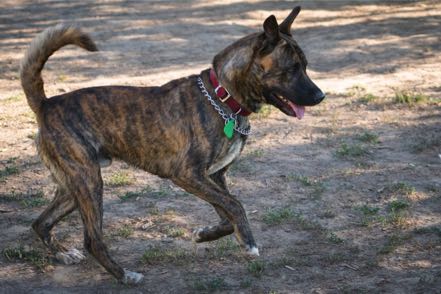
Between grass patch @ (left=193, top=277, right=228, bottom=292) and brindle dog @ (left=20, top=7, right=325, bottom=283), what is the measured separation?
1.04ft

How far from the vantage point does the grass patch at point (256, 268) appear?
515 cm

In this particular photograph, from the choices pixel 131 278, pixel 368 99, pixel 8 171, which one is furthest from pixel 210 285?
pixel 368 99

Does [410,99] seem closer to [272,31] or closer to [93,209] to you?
[272,31]

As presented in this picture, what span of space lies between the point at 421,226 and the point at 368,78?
4.80 meters

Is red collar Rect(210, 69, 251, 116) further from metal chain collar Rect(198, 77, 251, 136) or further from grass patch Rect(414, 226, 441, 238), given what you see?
grass patch Rect(414, 226, 441, 238)

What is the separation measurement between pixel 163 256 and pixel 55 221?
898 mm

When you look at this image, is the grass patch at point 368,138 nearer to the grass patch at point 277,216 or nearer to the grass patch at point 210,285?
the grass patch at point 277,216

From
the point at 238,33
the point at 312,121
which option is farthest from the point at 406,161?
the point at 238,33

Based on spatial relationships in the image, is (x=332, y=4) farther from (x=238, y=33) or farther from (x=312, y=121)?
(x=312, y=121)

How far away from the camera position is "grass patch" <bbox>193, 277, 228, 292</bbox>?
4.90 m

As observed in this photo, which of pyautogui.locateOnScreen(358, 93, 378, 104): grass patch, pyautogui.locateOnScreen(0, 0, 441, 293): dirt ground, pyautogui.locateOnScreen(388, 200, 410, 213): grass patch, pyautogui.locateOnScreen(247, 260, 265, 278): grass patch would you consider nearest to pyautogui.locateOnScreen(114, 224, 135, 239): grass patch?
pyautogui.locateOnScreen(0, 0, 441, 293): dirt ground

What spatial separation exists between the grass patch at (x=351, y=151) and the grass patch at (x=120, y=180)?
230 cm

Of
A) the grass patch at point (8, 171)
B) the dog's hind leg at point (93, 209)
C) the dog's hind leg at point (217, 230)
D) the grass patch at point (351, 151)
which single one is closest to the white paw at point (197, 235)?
the dog's hind leg at point (217, 230)

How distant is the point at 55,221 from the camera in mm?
5445
